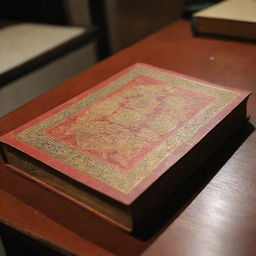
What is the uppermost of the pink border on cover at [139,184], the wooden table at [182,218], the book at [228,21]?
the book at [228,21]

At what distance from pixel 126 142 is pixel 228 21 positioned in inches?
22.3

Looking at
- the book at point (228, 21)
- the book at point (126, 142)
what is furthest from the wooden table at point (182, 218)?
the book at point (228, 21)

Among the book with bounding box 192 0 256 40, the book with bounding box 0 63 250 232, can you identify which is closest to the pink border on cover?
the book with bounding box 0 63 250 232

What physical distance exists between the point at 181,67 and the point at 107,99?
0.89 ft

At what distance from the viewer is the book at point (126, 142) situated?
1.54 ft

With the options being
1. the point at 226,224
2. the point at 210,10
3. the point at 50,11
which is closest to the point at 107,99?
the point at 226,224

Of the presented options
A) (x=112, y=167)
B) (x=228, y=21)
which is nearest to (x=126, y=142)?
(x=112, y=167)

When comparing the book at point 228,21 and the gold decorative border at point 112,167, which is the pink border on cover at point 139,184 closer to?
the gold decorative border at point 112,167

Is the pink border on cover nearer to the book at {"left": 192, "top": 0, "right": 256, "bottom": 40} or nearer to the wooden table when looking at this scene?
the wooden table

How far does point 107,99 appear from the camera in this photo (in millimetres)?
660

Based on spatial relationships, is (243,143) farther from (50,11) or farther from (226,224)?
(50,11)

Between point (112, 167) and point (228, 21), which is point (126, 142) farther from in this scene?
point (228, 21)

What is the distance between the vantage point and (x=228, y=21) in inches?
37.8

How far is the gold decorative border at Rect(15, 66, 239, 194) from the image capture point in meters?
0.48
